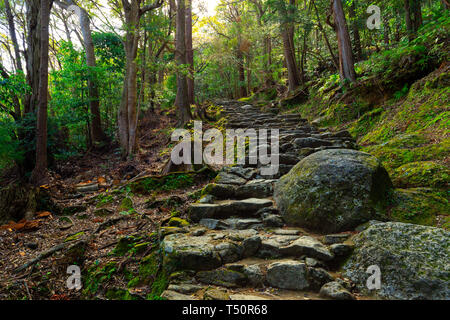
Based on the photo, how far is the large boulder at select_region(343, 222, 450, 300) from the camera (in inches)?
74.9

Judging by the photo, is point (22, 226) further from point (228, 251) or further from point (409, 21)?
point (409, 21)

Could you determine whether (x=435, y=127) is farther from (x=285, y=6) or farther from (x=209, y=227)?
(x=285, y=6)

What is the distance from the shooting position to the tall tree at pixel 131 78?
27.8 ft

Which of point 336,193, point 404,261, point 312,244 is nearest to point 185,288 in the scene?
point 312,244

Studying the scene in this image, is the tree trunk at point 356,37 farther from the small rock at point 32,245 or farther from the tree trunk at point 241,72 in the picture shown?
the small rock at point 32,245

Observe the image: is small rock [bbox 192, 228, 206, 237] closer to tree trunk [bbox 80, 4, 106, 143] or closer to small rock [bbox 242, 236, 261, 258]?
small rock [bbox 242, 236, 261, 258]

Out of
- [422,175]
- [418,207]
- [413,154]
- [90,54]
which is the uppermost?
[90,54]

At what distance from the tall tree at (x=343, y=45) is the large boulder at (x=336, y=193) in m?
5.71

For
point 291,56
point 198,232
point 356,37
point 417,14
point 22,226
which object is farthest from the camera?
point 291,56

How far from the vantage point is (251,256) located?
2.74 m

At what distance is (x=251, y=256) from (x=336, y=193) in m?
1.27

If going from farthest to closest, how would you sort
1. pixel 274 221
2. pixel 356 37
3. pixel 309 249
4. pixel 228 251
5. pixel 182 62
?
pixel 356 37 → pixel 182 62 → pixel 274 221 → pixel 228 251 → pixel 309 249

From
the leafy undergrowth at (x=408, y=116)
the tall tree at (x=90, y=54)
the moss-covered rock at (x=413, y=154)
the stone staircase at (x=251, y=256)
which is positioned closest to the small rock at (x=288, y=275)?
the stone staircase at (x=251, y=256)
